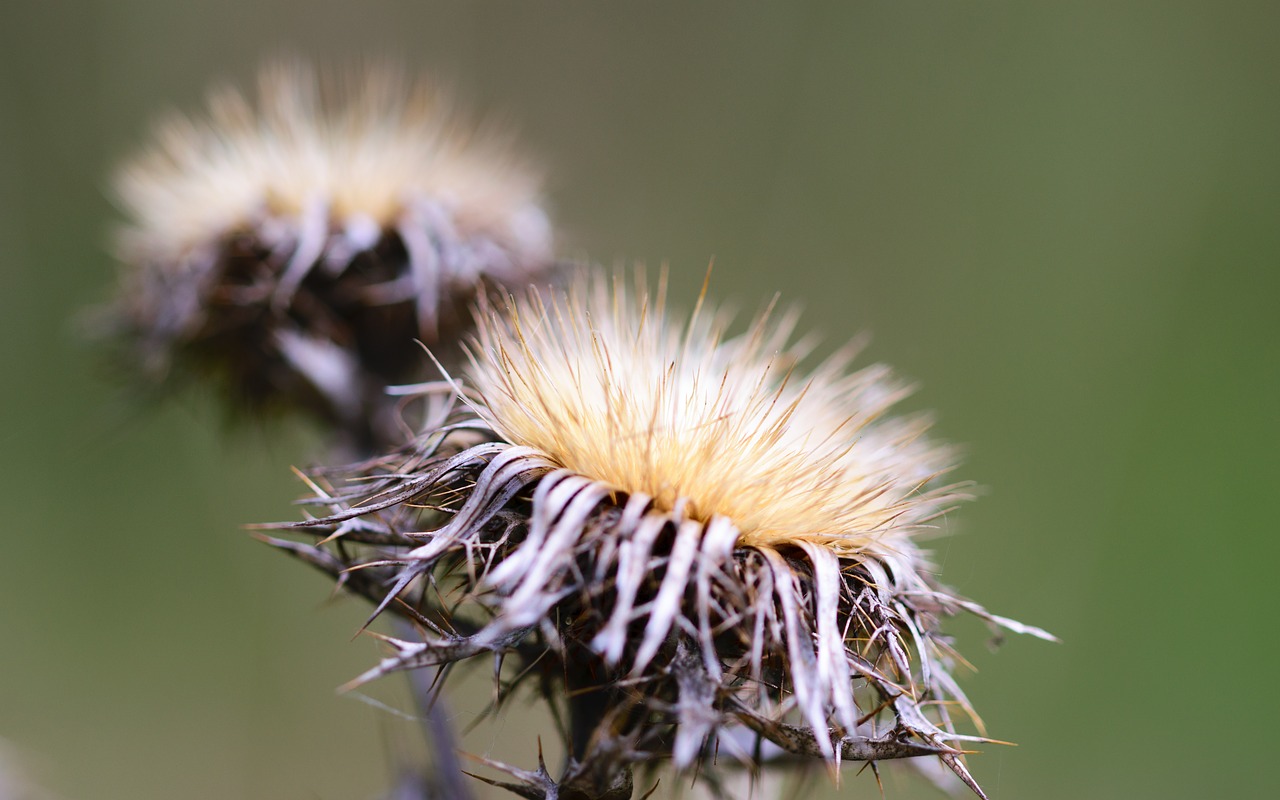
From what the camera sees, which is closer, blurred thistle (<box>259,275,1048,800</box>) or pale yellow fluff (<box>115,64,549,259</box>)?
blurred thistle (<box>259,275,1048,800</box>)

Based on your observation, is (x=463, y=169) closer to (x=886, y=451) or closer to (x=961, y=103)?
(x=886, y=451)

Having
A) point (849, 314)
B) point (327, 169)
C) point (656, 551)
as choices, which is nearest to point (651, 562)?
point (656, 551)

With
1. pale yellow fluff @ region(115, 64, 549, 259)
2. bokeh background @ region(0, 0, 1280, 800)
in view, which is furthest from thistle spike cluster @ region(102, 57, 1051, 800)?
bokeh background @ region(0, 0, 1280, 800)

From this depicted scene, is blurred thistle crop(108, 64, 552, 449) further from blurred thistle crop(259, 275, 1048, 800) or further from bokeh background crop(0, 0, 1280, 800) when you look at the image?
bokeh background crop(0, 0, 1280, 800)

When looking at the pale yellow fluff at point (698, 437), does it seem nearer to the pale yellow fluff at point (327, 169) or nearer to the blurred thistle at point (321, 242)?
the blurred thistle at point (321, 242)

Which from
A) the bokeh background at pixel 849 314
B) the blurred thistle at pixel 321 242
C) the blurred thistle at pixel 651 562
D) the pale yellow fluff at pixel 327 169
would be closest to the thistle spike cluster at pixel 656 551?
the blurred thistle at pixel 651 562

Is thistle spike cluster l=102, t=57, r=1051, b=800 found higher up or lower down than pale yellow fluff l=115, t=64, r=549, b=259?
lower down

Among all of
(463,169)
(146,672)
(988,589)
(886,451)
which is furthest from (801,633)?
(146,672)
